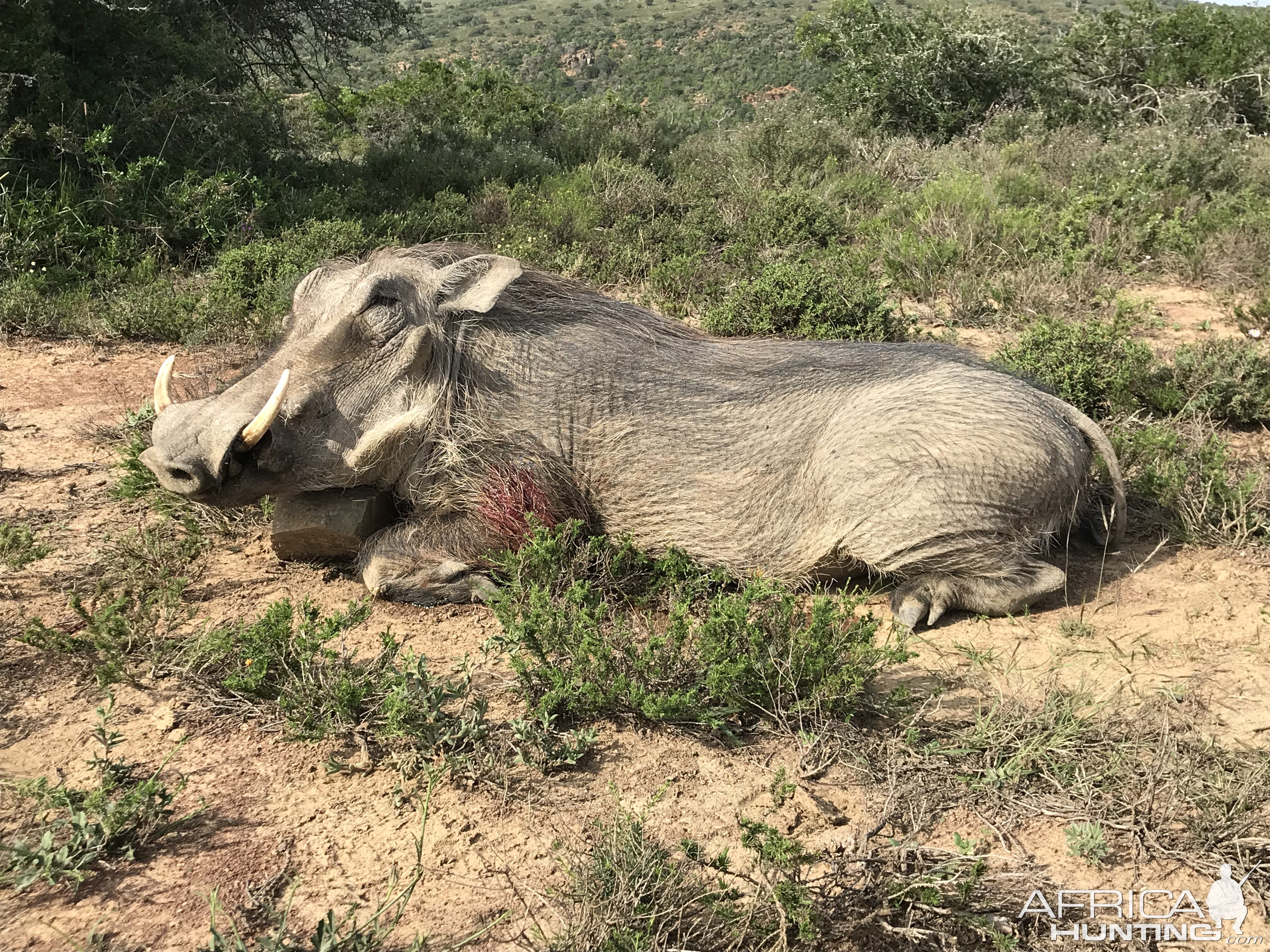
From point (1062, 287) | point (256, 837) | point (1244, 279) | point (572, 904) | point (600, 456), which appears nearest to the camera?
point (572, 904)

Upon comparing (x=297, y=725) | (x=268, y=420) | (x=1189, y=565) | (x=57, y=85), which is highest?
(x=57, y=85)

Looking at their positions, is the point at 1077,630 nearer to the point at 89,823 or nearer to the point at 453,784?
the point at 453,784

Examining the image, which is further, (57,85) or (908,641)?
(57,85)

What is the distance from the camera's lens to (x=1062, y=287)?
6641 millimetres

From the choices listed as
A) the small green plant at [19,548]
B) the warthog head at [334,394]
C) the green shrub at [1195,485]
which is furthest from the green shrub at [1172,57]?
the small green plant at [19,548]

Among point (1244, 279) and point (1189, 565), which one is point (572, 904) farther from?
point (1244, 279)

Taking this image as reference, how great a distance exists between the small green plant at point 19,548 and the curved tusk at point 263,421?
798mm

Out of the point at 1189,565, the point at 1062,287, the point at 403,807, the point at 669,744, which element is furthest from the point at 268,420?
the point at 1062,287

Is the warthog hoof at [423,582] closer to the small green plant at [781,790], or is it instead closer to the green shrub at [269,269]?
the small green plant at [781,790]

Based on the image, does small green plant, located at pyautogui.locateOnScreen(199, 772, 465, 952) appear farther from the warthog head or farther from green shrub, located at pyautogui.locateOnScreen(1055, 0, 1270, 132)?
green shrub, located at pyautogui.locateOnScreen(1055, 0, 1270, 132)

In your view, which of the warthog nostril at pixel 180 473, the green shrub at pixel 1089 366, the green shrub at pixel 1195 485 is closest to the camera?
the warthog nostril at pixel 180 473

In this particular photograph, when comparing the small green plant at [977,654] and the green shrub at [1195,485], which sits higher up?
the green shrub at [1195,485]

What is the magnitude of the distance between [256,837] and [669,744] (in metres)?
1.11

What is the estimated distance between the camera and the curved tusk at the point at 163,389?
3494 millimetres
